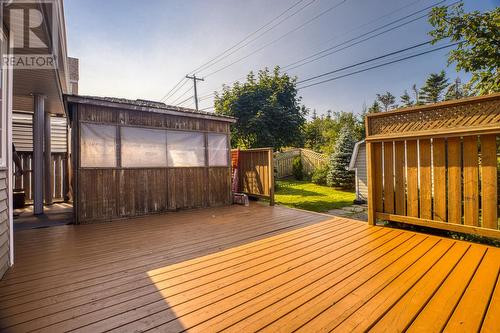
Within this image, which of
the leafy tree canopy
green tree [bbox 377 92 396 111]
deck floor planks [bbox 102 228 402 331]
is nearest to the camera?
deck floor planks [bbox 102 228 402 331]

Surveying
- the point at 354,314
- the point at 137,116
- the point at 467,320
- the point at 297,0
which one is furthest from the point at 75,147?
→ the point at 297,0

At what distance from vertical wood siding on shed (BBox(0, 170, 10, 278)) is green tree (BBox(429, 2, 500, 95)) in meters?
7.46

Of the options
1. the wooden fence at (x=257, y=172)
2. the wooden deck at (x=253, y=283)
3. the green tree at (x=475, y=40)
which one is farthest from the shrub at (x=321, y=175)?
the wooden deck at (x=253, y=283)

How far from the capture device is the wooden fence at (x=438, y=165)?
9.27 feet

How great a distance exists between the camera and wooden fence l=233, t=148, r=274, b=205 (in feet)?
20.6

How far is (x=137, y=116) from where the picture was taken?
5.34m

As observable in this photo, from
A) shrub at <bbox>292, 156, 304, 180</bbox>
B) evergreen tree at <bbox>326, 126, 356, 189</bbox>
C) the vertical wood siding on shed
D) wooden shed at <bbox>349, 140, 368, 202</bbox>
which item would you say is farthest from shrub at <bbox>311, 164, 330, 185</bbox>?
the vertical wood siding on shed

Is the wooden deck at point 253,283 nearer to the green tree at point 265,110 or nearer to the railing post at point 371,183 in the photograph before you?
the railing post at point 371,183

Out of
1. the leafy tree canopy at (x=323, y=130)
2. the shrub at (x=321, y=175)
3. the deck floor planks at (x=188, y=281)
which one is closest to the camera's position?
the deck floor planks at (x=188, y=281)

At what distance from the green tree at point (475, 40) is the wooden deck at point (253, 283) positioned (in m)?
3.90

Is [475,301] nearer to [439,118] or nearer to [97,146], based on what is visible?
[439,118]

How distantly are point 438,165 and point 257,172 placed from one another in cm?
426

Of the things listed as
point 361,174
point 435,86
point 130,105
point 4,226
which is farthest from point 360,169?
point 435,86

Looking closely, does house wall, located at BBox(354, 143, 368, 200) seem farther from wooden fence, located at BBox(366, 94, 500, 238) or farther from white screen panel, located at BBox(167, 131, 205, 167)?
white screen panel, located at BBox(167, 131, 205, 167)
